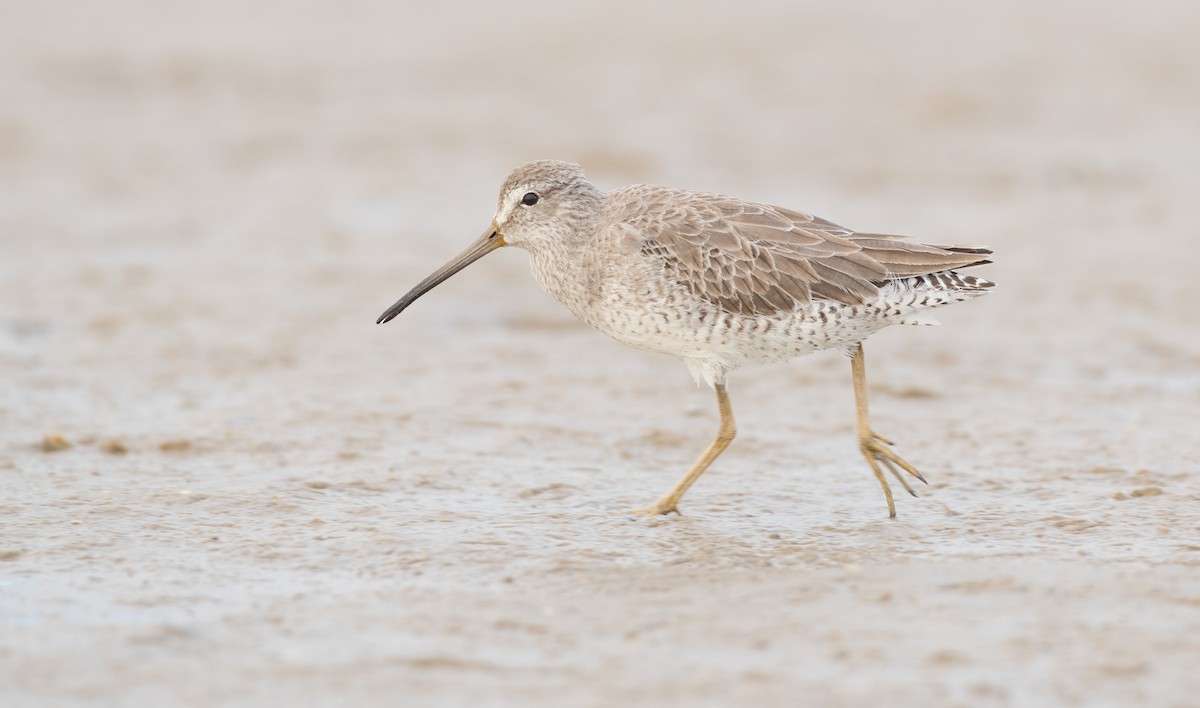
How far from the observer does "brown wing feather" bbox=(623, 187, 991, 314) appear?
5.41m

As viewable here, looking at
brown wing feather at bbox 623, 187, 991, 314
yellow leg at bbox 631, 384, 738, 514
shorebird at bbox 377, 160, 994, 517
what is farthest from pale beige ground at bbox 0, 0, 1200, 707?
brown wing feather at bbox 623, 187, 991, 314

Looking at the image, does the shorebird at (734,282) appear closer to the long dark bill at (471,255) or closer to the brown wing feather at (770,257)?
the brown wing feather at (770,257)

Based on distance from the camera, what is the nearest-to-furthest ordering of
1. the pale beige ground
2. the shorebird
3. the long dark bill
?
the pale beige ground → the shorebird → the long dark bill

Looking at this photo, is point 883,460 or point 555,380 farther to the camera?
point 555,380

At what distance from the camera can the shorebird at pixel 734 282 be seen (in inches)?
213

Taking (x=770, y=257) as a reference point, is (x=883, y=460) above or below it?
below

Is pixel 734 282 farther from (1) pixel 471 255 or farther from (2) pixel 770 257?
(1) pixel 471 255

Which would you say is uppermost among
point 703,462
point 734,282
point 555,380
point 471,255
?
point 471,255

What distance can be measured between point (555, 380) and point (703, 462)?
1.72m

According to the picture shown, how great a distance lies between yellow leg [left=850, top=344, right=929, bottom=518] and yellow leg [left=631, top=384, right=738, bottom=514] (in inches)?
18.3

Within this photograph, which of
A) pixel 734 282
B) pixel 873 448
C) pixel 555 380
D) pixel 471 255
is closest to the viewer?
pixel 734 282

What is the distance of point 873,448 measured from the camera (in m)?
5.59

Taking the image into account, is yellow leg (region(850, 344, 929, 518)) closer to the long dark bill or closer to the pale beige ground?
the pale beige ground

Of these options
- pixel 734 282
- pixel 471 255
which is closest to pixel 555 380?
pixel 471 255
